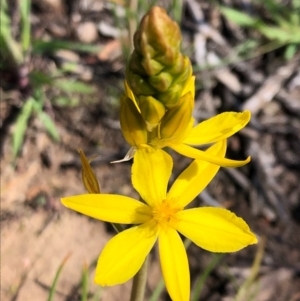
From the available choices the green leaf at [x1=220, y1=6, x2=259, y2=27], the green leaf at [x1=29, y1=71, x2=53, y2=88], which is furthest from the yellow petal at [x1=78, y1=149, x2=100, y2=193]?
the green leaf at [x1=220, y1=6, x2=259, y2=27]

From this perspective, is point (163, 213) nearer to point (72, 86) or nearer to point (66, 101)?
point (72, 86)

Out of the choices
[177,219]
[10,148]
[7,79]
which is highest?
[177,219]

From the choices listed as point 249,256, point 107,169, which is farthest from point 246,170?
point 107,169

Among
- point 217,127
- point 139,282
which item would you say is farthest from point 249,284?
point 217,127

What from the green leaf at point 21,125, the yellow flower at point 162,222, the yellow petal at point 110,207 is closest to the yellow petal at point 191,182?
the yellow flower at point 162,222

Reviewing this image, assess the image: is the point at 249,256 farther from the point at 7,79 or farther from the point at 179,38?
the point at 179,38

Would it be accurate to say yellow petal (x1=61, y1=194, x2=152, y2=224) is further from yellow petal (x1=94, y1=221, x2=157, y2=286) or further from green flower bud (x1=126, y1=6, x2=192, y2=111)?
green flower bud (x1=126, y1=6, x2=192, y2=111)

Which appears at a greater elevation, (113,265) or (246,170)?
(113,265)
